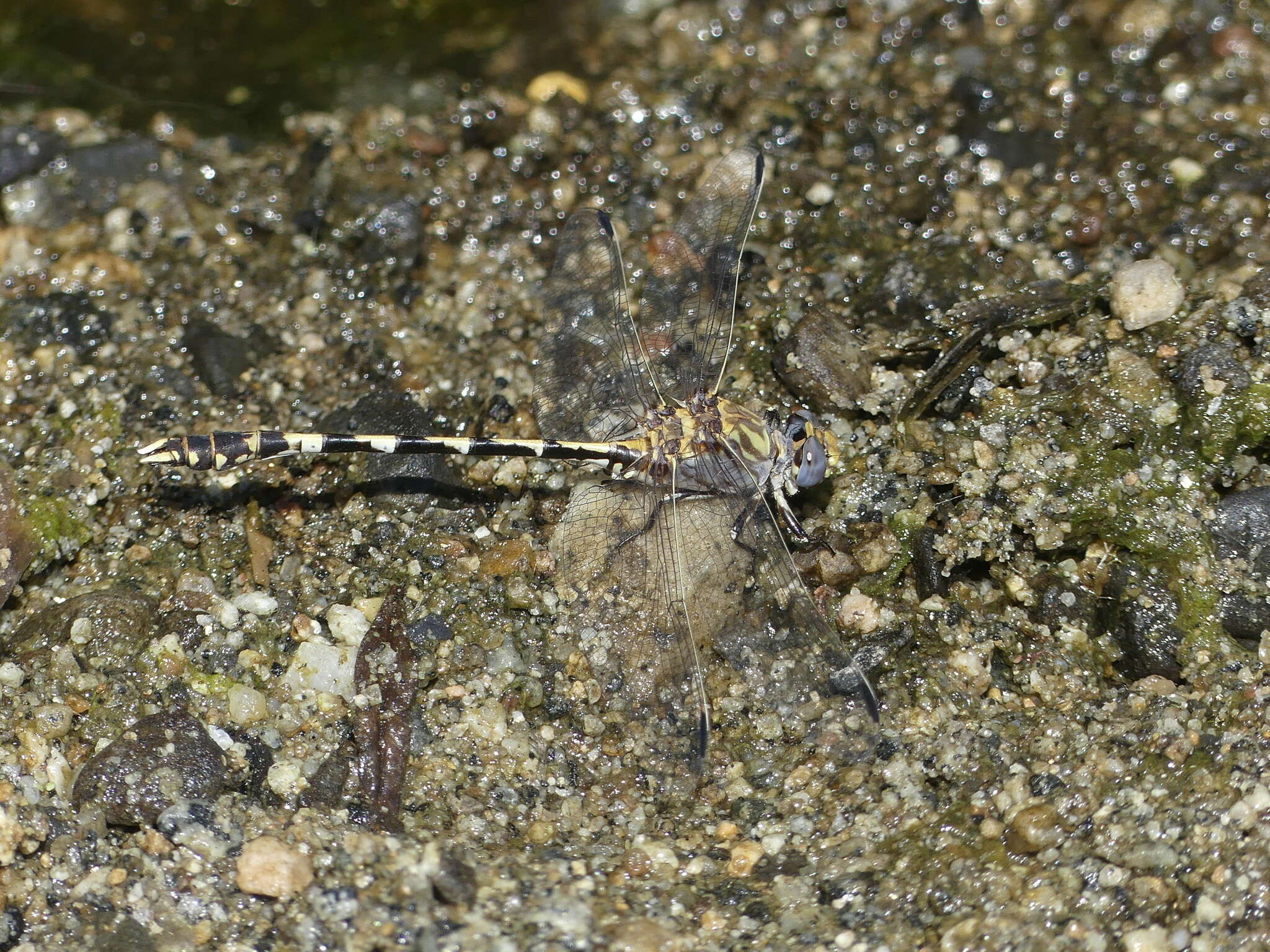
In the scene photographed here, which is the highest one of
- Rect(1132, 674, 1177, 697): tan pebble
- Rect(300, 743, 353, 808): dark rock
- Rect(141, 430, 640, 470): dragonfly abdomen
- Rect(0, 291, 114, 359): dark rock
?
Rect(0, 291, 114, 359): dark rock

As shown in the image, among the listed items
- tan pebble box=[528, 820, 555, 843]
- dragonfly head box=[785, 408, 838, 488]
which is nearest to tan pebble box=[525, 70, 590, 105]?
dragonfly head box=[785, 408, 838, 488]

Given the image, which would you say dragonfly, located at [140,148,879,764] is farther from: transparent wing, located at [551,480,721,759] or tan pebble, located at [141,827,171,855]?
tan pebble, located at [141,827,171,855]

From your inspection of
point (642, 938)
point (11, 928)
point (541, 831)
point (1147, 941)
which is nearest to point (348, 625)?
A: point (541, 831)

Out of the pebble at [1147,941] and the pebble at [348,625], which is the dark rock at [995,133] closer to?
the pebble at [1147,941]

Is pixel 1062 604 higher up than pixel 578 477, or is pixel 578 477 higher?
pixel 578 477

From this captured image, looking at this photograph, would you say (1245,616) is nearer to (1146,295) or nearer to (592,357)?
(1146,295)

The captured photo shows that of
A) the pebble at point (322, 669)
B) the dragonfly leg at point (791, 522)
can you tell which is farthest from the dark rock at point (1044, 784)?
the pebble at point (322, 669)

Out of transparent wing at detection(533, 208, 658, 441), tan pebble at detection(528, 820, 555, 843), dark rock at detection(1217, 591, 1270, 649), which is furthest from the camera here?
transparent wing at detection(533, 208, 658, 441)
